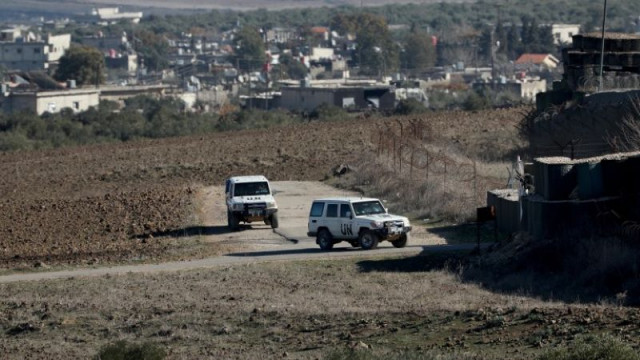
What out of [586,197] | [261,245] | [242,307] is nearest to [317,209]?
[261,245]

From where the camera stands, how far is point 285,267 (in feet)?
116

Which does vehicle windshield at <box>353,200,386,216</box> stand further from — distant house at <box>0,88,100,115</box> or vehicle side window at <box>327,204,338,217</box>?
distant house at <box>0,88,100,115</box>

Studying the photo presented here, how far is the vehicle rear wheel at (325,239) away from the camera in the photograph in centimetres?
3841

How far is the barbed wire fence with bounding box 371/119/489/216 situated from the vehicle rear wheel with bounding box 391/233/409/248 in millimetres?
4682

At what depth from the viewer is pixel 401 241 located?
124 ft

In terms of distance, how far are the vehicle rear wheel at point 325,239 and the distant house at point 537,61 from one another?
419ft

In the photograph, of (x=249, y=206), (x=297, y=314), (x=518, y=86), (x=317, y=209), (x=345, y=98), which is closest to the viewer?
(x=297, y=314)

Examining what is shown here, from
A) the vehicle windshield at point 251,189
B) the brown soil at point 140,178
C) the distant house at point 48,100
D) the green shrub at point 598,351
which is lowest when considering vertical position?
the distant house at point 48,100

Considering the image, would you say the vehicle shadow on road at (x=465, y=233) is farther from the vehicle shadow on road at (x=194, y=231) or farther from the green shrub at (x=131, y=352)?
the green shrub at (x=131, y=352)

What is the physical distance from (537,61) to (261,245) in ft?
439

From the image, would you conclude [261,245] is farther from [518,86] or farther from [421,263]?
[518,86]

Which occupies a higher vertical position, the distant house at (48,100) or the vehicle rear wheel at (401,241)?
the vehicle rear wheel at (401,241)

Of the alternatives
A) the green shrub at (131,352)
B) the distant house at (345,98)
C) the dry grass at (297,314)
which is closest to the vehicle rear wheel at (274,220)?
the dry grass at (297,314)

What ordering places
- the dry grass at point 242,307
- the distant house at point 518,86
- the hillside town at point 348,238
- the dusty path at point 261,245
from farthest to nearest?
1. the distant house at point 518,86
2. the dusty path at point 261,245
3. the dry grass at point 242,307
4. the hillside town at point 348,238
